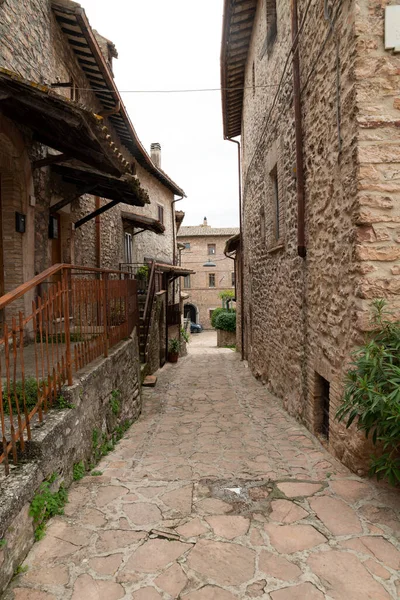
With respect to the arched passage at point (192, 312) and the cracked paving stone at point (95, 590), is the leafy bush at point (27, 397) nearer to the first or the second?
the cracked paving stone at point (95, 590)

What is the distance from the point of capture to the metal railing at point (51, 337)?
2584 millimetres

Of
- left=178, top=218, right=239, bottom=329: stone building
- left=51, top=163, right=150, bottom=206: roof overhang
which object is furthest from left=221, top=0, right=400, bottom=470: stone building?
left=178, top=218, right=239, bottom=329: stone building

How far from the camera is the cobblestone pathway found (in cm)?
216

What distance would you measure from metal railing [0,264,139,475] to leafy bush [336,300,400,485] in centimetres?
234

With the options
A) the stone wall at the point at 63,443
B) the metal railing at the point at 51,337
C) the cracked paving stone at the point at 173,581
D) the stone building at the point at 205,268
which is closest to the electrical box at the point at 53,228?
the metal railing at the point at 51,337

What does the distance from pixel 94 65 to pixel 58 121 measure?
202 inches

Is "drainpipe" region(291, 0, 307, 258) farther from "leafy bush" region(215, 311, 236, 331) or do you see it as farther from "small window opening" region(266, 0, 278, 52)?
"leafy bush" region(215, 311, 236, 331)

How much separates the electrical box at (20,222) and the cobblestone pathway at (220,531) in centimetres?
357

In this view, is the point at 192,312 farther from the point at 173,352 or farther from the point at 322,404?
the point at 322,404

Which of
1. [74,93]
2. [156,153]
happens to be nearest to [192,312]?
[156,153]

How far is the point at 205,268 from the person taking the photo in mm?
37812

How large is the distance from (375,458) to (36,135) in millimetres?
6332

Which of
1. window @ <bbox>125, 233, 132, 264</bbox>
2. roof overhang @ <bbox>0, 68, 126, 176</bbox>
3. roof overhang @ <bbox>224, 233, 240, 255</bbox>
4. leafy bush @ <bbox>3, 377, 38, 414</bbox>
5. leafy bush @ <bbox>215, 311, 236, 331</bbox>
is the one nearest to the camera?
leafy bush @ <bbox>3, 377, 38, 414</bbox>

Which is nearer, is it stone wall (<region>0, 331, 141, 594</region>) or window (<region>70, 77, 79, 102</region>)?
stone wall (<region>0, 331, 141, 594</region>)
